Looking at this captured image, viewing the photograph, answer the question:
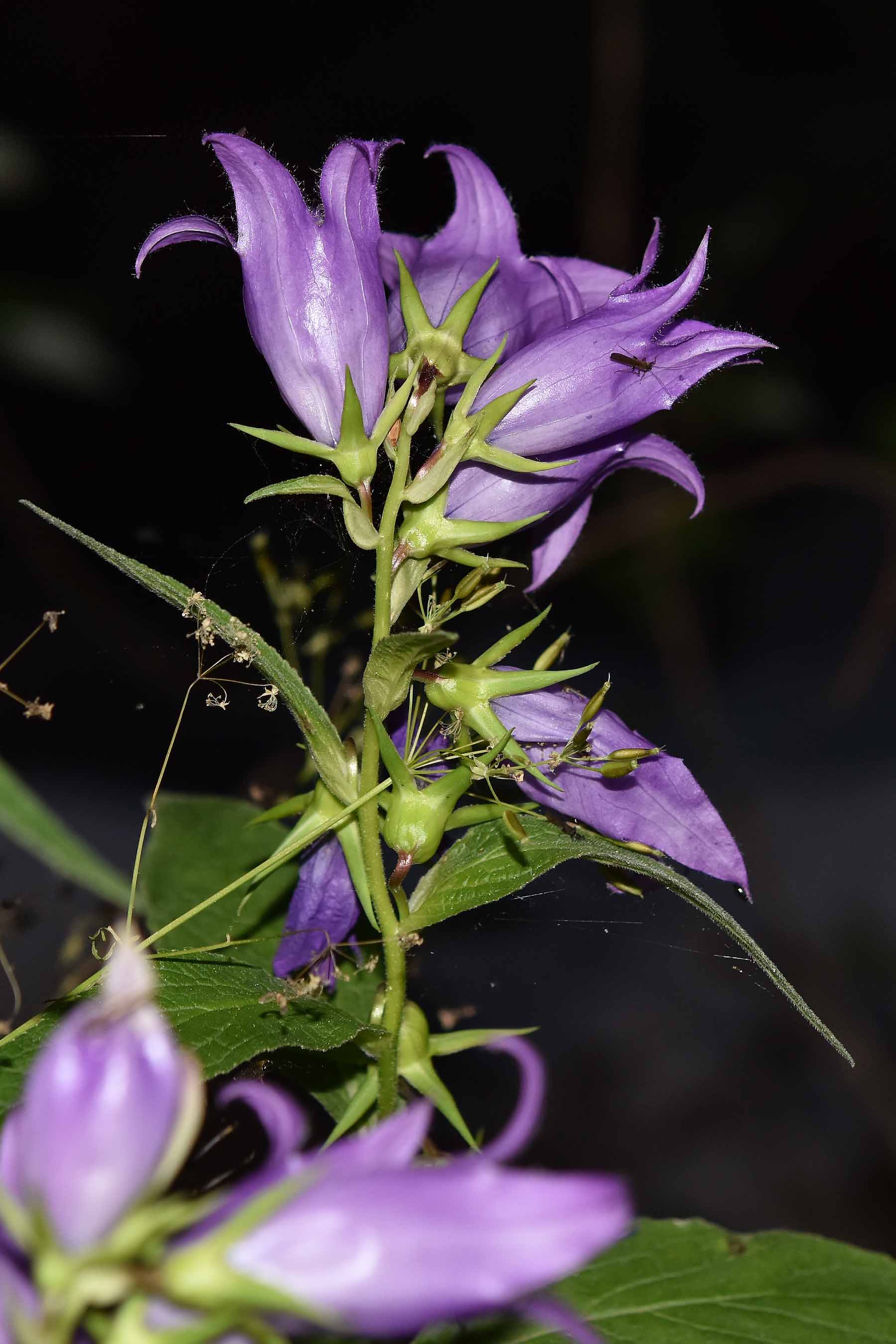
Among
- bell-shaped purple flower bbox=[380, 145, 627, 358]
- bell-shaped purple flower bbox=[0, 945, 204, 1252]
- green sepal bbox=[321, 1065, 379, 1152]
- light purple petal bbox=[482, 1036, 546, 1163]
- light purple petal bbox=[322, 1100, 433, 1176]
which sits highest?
bell-shaped purple flower bbox=[380, 145, 627, 358]

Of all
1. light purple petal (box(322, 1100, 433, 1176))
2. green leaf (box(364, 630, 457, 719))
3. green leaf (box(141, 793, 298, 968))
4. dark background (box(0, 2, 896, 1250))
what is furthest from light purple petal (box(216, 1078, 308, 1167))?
dark background (box(0, 2, 896, 1250))

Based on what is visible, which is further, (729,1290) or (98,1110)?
(729,1290)

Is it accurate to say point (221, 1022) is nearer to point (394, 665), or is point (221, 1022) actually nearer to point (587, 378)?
point (394, 665)

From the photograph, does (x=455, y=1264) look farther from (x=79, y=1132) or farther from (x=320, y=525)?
(x=320, y=525)

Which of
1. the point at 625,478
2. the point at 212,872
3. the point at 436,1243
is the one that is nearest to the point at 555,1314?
the point at 436,1243

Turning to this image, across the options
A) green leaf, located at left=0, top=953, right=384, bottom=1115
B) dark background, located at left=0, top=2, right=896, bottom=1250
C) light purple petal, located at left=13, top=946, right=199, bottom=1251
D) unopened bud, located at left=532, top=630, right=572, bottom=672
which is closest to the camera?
light purple petal, located at left=13, top=946, right=199, bottom=1251

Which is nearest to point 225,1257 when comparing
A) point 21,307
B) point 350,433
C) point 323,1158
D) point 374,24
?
A: point 323,1158

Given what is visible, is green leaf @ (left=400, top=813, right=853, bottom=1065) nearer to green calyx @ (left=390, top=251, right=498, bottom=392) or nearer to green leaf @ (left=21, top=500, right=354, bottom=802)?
green leaf @ (left=21, top=500, right=354, bottom=802)
